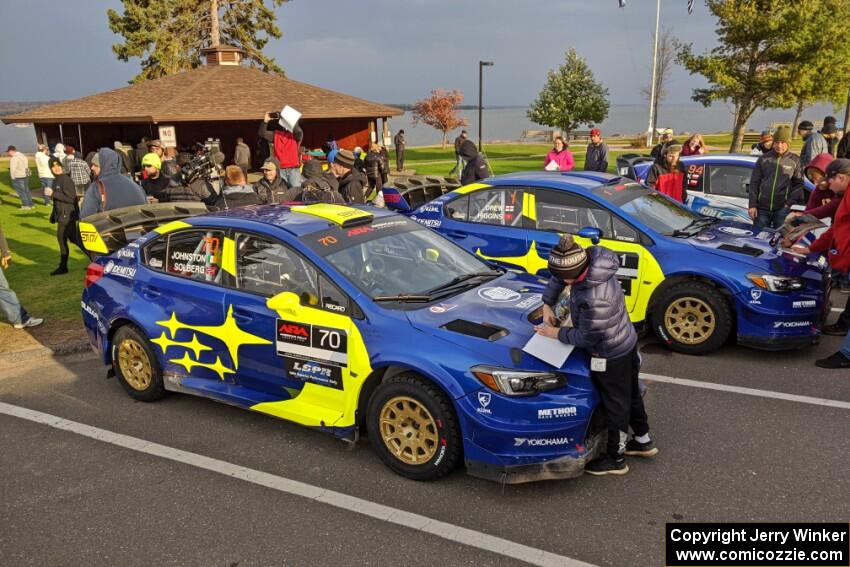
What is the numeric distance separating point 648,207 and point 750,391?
2210 mm

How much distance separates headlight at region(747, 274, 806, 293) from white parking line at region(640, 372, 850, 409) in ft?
3.10

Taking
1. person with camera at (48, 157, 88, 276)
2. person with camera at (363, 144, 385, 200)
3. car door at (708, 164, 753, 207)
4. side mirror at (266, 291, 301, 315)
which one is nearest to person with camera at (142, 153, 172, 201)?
person with camera at (48, 157, 88, 276)

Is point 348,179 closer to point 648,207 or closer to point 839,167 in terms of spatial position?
point 648,207

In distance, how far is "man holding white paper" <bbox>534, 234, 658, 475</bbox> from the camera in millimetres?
3771

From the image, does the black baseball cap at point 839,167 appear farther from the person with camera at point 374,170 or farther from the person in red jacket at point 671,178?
the person with camera at point 374,170

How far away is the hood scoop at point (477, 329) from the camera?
3879 millimetres

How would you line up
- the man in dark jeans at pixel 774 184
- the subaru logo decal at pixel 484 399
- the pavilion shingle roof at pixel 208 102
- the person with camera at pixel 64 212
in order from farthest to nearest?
the pavilion shingle roof at pixel 208 102 < the person with camera at pixel 64 212 < the man in dark jeans at pixel 774 184 < the subaru logo decal at pixel 484 399

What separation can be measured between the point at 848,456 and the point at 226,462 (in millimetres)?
4050

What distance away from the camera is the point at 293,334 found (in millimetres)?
4336

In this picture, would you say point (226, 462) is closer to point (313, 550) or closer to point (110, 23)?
point (313, 550)

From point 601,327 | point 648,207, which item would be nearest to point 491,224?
point 648,207

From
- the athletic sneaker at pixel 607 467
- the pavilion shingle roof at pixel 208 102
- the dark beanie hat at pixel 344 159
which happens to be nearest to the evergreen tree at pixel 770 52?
the pavilion shingle roof at pixel 208 102

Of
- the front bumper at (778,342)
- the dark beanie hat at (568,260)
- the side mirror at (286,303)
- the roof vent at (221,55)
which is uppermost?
the roof vent at (221,55)

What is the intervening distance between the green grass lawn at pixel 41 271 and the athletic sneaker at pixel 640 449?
248 inches
